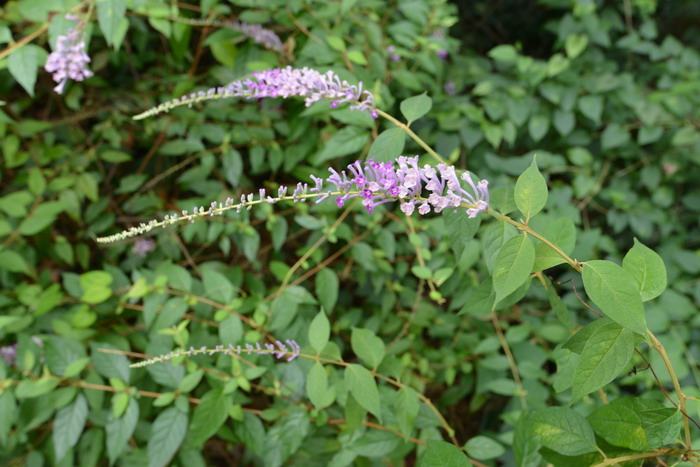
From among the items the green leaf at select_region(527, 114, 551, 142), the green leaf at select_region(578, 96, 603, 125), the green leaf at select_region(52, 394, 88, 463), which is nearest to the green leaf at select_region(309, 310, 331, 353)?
the green leaf at select_region(52, 394, 88, 463)

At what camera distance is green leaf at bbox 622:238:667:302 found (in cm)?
81

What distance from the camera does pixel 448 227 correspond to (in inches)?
36.5

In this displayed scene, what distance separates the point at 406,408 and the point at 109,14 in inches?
52.3

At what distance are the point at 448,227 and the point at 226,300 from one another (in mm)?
838

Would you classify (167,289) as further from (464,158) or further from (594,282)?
(464,158)

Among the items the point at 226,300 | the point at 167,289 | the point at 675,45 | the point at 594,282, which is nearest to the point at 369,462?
the point at 226,300

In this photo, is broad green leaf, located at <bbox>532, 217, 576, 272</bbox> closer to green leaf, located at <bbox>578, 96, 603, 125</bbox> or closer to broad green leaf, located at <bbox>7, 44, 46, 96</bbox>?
broad green leaf, located at <bbox>7, 44, 46, 96</bbox>

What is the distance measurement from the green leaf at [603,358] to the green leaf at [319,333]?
0.52m

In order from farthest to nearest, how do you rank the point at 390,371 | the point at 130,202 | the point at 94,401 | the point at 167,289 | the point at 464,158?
the point at 464,158
the point at 130,202
the point at 167,289
the point at 94,401
the point at 390,371

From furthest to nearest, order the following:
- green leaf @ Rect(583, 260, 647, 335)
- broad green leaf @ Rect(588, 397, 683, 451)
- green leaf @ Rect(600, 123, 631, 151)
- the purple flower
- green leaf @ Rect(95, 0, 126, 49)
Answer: green leaf @ Rect(600, 123, 631, 151)
the purple flower
green leaf @ Rect(95, 0, 126, 49)
broad green leaf @ Rect(588, 397, 683, 451)
green leaf @ Rect(583, 260, 647, 335)

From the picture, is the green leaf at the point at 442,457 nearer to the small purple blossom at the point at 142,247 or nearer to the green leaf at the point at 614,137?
the small purple blossom at the point at 142,247

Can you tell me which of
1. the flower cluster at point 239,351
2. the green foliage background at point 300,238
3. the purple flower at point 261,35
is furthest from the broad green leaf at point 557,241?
the purple flower at point 261,35

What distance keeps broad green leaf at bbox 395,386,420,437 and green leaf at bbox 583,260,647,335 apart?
1.84 ft

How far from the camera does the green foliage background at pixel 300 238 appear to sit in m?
1.39
